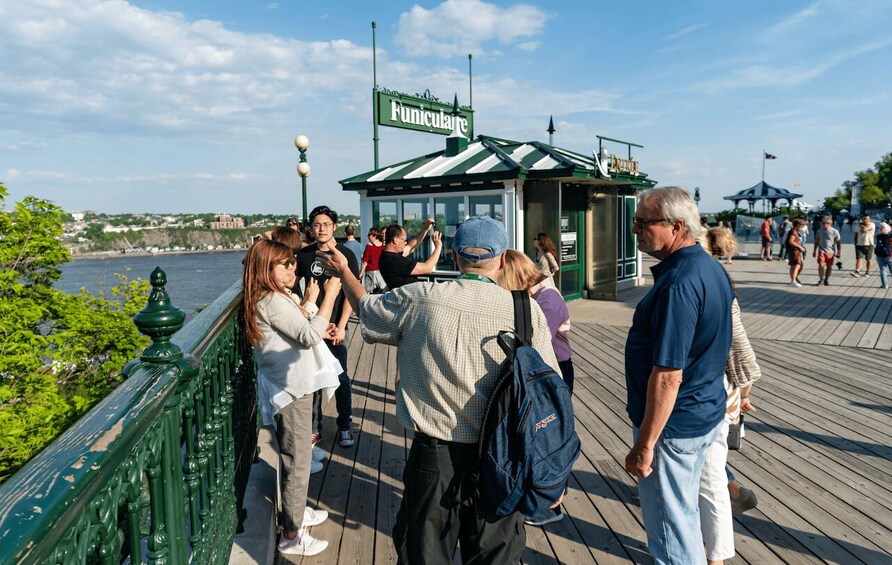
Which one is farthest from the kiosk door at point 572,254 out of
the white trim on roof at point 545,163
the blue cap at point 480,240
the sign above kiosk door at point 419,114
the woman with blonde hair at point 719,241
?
the blue cap at point 480,240

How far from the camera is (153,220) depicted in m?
96.7

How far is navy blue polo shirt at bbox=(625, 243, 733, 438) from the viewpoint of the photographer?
2.24 m

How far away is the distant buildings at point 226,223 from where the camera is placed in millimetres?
96938

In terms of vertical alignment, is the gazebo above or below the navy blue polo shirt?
above

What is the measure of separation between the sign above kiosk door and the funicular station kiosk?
874mm

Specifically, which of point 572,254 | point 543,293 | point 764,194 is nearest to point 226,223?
point 764,194

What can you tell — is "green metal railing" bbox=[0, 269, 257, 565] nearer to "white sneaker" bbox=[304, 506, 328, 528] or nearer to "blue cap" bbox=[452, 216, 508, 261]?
"white sneaker" bbox=[304, 506, 328, 528]

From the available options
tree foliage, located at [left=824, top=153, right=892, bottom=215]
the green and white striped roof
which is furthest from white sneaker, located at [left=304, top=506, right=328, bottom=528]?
tree foliage, located at [left=824, top=153, right=892, bottom=215]

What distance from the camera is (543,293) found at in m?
4.04

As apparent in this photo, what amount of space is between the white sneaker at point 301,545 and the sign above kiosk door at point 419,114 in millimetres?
11318

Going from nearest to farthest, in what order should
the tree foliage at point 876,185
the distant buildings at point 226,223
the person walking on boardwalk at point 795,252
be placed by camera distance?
the person walking on boardwalk at point 795,252 → the tree foliage at point 876,185 → the distant buildings at point 226,223

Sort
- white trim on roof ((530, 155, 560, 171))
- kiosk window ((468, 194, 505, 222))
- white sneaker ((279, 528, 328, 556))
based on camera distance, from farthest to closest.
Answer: kiosk window ((468, 194, 505, 222)) → white trim on roof ((530, 155, 560, 171)) → white sneaker ((279, 528, 328, 556))

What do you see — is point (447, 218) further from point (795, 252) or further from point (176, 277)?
point (176, 277)

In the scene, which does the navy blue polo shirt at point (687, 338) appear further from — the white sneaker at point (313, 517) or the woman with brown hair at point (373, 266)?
the woman with brown hair at point (373, 266)
